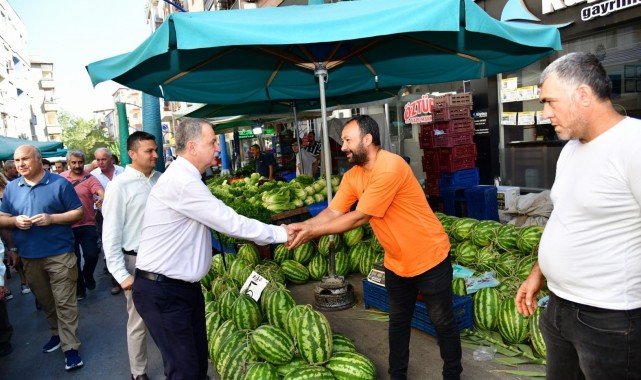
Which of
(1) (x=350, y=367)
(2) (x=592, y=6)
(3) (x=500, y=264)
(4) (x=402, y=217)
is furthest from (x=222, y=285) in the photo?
(2) (x=592, y=6)

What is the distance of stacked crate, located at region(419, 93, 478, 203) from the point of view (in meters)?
8.57

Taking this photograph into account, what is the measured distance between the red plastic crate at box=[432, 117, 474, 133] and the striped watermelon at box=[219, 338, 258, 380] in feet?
21.7

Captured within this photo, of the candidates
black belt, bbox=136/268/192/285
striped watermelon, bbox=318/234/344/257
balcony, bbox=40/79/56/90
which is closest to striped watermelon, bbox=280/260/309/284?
striped watermelon, bbox=318/234/344/257

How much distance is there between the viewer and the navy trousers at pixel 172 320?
2738mm

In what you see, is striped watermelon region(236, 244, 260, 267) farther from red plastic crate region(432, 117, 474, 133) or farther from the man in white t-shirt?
red plastic crate region(432, 117, 474, 133)

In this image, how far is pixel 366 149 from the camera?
3150 mm

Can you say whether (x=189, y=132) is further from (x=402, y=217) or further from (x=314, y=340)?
(x=314, y=340)

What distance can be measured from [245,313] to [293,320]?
2.05ft

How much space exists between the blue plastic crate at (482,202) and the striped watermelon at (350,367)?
551 cm

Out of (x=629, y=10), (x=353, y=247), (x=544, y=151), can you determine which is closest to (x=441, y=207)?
(x=544, y=151)

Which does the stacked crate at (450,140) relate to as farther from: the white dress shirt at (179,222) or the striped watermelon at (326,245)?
the white dress shirt at (179,222)

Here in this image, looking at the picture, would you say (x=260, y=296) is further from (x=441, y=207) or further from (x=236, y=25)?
(x=441, y=207)

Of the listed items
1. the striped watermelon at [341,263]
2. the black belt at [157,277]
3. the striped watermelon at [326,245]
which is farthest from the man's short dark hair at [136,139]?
the striped watermelon at [341,263]

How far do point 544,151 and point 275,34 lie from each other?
6773 mm
